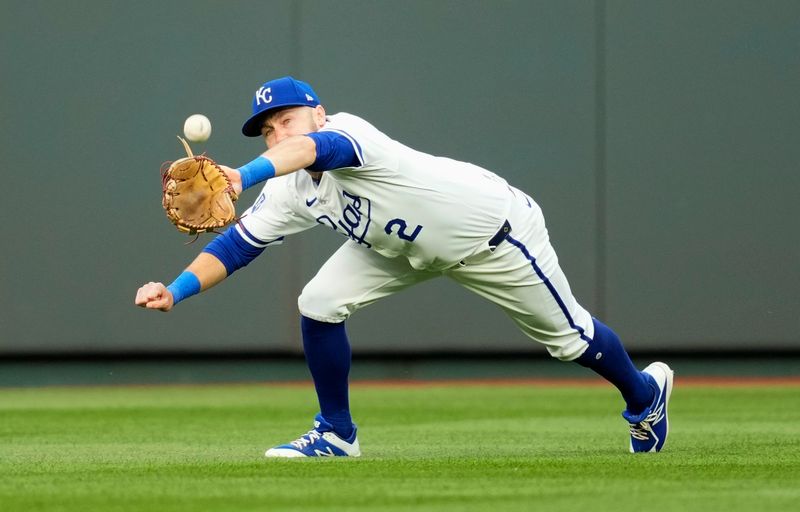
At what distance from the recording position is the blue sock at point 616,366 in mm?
4719

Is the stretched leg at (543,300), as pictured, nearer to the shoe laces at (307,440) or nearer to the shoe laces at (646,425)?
the shoe laces at (646,425)

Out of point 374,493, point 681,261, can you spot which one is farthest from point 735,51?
point 374,493

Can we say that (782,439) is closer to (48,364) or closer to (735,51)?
(735,51)

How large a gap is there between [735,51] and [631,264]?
1.53 metres

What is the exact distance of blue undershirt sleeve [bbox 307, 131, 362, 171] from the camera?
3984mm

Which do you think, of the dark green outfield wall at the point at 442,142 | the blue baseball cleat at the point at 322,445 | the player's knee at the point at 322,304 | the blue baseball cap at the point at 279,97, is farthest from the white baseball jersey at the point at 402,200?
the dark green outfield wall at the point at 442,142

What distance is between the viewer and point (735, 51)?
8.80m

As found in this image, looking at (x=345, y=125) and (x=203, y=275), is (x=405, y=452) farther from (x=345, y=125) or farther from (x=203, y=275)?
(x=345, y=125)

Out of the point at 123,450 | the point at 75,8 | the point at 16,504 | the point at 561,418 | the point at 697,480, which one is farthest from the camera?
the point at 75,8

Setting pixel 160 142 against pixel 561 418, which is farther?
pixel 160 142

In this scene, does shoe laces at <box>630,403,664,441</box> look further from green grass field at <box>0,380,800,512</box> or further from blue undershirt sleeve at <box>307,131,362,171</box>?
blue undershirt sleeve at <box>307,131,362,171</box>

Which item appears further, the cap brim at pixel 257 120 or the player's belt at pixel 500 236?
the player's belt at pixel 500 236

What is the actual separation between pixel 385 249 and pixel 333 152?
578 millimetres

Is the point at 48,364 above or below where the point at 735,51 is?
below
